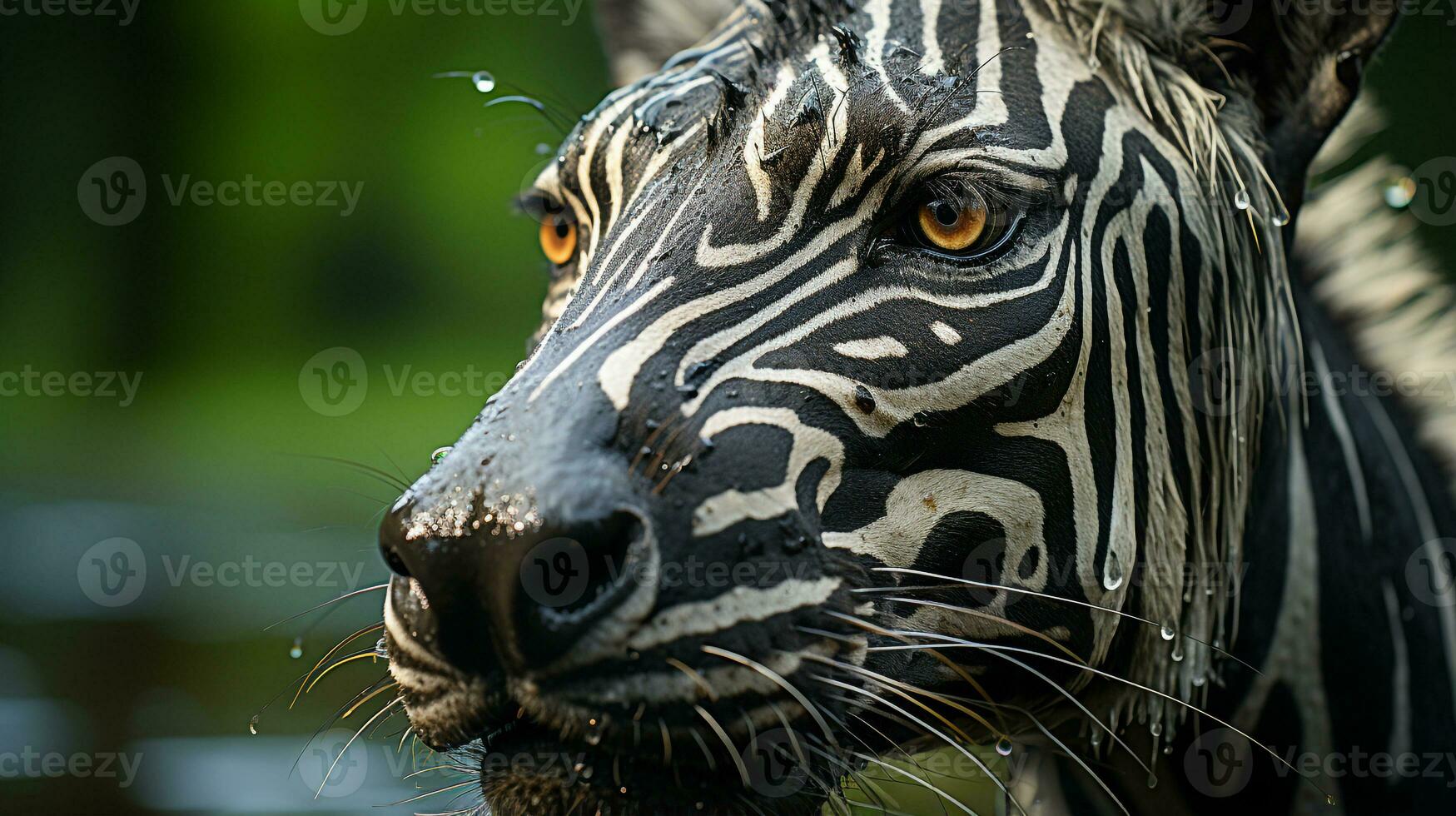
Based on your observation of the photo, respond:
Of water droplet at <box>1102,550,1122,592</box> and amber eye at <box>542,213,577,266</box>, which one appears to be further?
amber eye at <box>542,213,577,266</box>

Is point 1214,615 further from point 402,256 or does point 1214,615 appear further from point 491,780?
point 402,256

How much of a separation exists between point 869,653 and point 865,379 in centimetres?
53

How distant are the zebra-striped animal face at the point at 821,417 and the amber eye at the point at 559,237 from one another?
0.17 m

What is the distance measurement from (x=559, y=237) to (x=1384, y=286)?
101 inches

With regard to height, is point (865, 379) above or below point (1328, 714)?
above

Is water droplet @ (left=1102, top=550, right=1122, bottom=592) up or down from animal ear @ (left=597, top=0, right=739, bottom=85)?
down

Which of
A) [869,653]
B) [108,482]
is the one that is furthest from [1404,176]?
[108,482]

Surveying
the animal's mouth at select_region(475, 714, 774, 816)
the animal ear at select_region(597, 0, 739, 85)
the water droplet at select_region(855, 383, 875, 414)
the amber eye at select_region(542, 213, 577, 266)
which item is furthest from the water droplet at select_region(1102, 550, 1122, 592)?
the animal ear at select_region(597, 0, 739, 85)

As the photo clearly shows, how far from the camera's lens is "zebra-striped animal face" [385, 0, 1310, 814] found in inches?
72.8

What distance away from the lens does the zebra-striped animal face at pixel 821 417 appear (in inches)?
72.8

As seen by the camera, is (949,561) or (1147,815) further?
(1147,815)

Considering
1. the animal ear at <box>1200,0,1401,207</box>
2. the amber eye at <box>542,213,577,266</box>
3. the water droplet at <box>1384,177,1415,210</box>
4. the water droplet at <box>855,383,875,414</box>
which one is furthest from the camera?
the water droplet at <box>1384,177,1415,210</box>

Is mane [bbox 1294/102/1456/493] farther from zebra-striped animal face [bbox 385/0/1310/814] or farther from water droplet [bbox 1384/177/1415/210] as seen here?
zebra-striped animal face [bbox 385/0/1310/814]

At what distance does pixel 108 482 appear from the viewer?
1524 centimetres
